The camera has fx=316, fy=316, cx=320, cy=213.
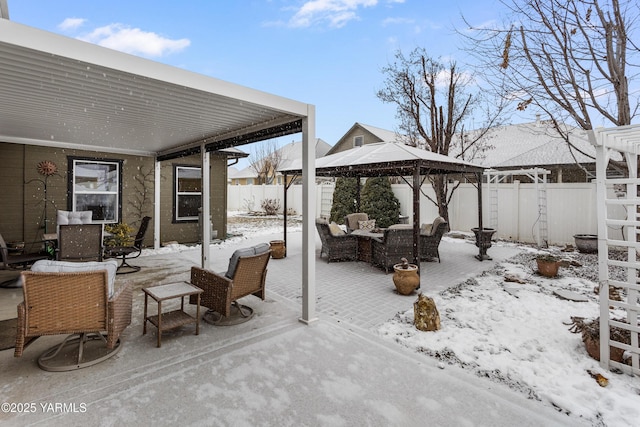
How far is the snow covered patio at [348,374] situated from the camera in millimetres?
2266

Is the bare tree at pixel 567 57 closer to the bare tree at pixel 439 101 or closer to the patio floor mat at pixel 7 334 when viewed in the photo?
the bare tree at pixel 439 101

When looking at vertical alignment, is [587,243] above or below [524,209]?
below

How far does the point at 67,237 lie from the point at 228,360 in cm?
413

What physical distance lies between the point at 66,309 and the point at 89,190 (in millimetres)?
6388

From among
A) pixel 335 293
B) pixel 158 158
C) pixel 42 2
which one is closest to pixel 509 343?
pixel 335 293

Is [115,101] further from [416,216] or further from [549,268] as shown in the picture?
[549,268]

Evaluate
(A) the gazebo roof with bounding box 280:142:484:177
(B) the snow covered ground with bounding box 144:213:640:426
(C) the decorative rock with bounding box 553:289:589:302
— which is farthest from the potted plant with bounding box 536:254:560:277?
(A) the gazebo roof with bounding box 280:142:484:177

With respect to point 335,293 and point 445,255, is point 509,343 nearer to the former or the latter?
point 335,293

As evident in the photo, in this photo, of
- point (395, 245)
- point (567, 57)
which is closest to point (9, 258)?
point (395, 245)

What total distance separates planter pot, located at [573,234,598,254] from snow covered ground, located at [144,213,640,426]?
288cm

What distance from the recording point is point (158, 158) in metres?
8.23

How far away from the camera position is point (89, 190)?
7.80 meters

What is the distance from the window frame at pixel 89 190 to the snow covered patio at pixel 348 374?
12.6 feet

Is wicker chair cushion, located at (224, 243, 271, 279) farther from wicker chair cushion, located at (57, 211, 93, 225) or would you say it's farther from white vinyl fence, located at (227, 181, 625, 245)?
white vinyl fence, located at (227, 181, 625, 245)
